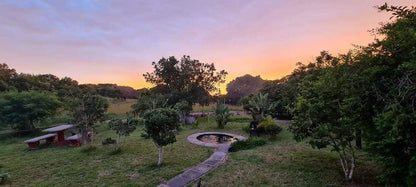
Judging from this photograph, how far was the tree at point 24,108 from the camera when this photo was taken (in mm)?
18781

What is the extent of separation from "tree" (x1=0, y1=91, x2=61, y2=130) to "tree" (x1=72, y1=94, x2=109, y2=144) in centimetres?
851

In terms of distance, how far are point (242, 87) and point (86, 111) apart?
4251cm

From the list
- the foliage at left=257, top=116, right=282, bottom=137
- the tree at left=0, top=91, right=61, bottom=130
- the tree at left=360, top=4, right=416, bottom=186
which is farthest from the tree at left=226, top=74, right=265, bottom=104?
the tree at left=360, top=4, right=416, bottom=186

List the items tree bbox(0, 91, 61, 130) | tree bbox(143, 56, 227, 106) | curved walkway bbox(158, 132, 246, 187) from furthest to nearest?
tree bbox(143, 56, 227, 106) < tree bbox(0, 91, 61, 130) < curved walkway bbox(158, 132, 246, 187)

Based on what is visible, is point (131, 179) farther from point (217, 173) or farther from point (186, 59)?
point (186, 59)

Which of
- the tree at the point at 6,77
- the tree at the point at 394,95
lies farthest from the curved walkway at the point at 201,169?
the tree at the point at 6,77

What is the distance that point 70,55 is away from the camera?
17984 millimetres

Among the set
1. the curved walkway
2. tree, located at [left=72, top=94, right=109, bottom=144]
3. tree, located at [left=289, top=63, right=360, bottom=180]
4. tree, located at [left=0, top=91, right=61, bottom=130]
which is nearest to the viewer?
tree, located at [left=289, top=63, right=360, bottom=180]

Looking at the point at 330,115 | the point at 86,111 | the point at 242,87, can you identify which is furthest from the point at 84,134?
the point at 242,87

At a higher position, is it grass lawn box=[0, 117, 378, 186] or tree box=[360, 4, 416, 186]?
tree box=[360, 4, 416, 186]

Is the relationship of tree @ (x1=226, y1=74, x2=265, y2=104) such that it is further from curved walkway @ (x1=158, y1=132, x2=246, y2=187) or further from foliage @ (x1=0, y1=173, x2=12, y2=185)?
foliage @ (x1=0, y1=173, x2=12, y2=185)

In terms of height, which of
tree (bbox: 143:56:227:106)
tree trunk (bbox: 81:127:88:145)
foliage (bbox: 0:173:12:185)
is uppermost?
tree (bbox: 143:56:227:106)

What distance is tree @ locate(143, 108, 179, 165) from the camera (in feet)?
28.2

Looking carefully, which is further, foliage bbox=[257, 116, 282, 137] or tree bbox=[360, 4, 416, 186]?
foliage bbox=[257, 116, 282, 137]
